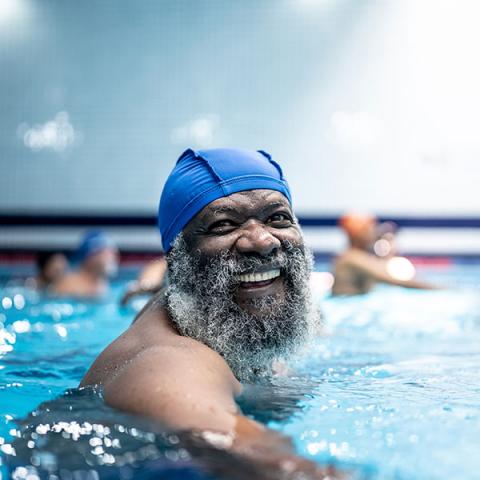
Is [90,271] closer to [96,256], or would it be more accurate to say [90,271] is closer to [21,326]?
[96,256]

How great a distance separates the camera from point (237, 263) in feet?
8.63

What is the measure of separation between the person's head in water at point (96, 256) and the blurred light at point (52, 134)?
8.91ft

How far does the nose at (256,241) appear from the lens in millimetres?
2622

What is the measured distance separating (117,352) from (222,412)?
63 centimetres

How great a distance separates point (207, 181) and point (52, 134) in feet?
A: 29.6

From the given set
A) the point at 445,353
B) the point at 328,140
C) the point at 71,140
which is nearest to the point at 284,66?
the point at 328,140

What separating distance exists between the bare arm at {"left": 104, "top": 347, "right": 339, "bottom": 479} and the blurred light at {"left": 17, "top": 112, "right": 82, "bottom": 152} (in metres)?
9.46

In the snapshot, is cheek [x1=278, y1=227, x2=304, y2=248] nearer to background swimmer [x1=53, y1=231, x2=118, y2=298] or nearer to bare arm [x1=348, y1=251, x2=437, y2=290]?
bare arm [x1=348, y1=251, x2=437, y2=290]

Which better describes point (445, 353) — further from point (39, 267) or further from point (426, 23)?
point (426, 23)

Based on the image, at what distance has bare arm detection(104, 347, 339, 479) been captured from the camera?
5.98 ft

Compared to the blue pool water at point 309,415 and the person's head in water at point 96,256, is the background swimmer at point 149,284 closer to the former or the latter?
the blue pool water at point 309,415

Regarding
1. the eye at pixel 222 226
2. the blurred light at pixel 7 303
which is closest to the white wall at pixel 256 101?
Answer: the blurred light at pixel 7 303

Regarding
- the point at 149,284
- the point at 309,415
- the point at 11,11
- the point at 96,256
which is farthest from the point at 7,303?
the point at 309,415

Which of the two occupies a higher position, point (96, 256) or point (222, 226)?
point (222, 226)
